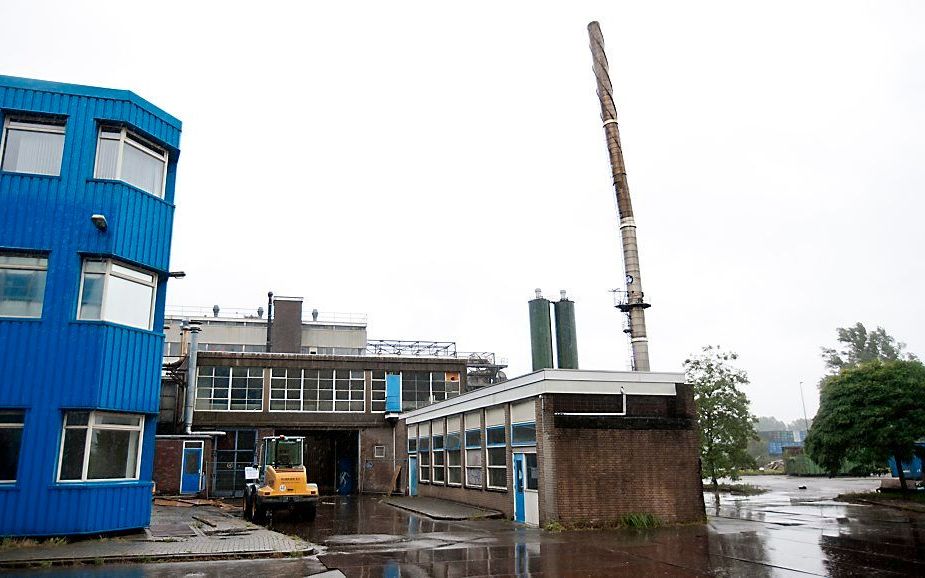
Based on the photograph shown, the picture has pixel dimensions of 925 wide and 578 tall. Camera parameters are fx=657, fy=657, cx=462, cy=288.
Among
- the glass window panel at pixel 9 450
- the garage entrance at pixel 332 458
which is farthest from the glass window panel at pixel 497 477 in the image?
the garage entrance at pixel 332 458

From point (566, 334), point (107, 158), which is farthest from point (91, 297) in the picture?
point (566, 334)

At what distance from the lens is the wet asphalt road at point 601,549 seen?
11.8m

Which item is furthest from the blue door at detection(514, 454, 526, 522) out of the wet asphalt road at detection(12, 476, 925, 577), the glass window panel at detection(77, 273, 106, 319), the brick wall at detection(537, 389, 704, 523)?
the glass window panel at detection(77, 273, 106, 319)

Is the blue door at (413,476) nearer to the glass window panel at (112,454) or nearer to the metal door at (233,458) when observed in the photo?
the metal door at (233,458)

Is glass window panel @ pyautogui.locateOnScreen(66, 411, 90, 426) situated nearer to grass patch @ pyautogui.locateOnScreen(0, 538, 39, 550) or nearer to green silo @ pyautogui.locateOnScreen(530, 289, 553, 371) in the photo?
grass patch @ pyautogui.locateOnScreen(0, 538, 39, 550)

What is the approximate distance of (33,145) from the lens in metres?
15.6

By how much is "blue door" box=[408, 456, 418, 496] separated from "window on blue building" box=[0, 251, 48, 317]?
21592 mm

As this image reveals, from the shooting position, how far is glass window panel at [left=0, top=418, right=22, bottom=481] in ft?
45.8

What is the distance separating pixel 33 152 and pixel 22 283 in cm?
318

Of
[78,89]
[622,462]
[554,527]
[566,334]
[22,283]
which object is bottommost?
[554,527]

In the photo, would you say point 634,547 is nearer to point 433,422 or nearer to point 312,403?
point 433,422

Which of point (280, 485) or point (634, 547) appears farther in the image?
point (280, 485)

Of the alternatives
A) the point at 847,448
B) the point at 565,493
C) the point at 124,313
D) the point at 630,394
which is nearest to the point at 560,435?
the point at 565,493

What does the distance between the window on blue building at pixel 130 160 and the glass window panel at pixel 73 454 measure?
237 inches
